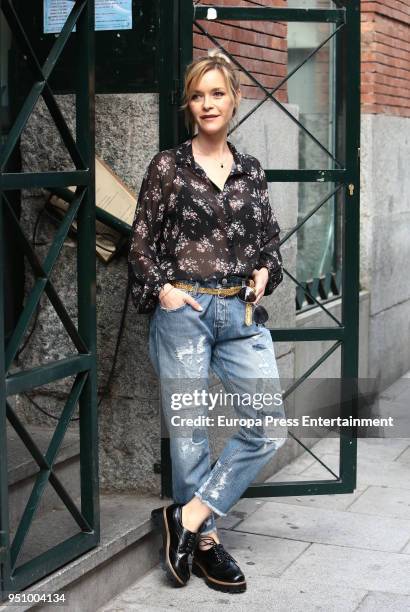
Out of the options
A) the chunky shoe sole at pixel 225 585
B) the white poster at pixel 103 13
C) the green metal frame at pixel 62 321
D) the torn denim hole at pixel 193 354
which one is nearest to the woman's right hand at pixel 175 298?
the torn denim hole at pixel 193 354

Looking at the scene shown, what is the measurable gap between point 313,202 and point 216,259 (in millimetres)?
3479

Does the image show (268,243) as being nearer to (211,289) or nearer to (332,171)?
(211,289)

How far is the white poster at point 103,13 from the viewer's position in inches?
196

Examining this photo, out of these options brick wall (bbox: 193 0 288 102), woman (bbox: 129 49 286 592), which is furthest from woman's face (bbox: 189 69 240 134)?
brick wall (bbox: 193 0 288 102)

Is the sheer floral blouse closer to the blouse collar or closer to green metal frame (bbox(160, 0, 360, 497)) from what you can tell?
the blouse collar

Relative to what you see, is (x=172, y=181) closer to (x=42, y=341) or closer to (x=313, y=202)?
(x=42, y=341)

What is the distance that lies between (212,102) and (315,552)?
2046 millimetres

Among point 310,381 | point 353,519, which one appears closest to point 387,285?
point 310,381

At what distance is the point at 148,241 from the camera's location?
4.32m

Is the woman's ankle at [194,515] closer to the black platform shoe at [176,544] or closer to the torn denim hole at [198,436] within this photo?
the black platform shoe at [176,544]

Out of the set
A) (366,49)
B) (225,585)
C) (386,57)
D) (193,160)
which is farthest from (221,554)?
(386,57)

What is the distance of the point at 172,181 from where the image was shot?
4312 millimetres

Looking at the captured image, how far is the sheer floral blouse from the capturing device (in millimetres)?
4277

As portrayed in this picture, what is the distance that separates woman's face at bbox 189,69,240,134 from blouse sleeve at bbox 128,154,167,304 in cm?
25
